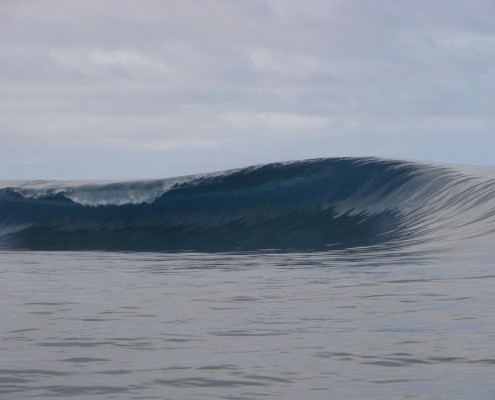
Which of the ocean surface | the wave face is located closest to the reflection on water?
the ocean surface

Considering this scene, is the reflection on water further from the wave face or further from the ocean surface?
the wave face

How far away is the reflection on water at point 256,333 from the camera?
4.34 meters

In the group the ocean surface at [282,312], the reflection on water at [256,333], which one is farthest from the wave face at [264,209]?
the reflection on water at [256,333]

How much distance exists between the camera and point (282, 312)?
647cm

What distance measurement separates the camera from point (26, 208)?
74.3ft

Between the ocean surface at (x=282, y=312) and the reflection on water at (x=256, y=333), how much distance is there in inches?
0.5

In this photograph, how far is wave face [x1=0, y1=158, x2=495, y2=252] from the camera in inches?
588

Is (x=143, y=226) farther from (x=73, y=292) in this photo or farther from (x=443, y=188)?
(x=73, y=292)

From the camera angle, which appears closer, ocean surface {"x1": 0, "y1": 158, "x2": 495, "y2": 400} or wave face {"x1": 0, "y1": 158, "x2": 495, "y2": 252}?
ocean surface {"x1": 0, "y1": 158, "x2": 495, "y2": 400}

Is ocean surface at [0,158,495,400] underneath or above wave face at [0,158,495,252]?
underneath

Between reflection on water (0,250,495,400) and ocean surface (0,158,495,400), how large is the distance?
0.01 m

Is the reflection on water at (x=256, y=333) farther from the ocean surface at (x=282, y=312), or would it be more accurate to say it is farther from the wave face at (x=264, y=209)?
the wave face at (x=264, y=209)

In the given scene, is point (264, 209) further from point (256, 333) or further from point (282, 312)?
point (256, 333)

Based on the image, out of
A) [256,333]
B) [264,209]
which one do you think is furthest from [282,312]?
[264,209]
